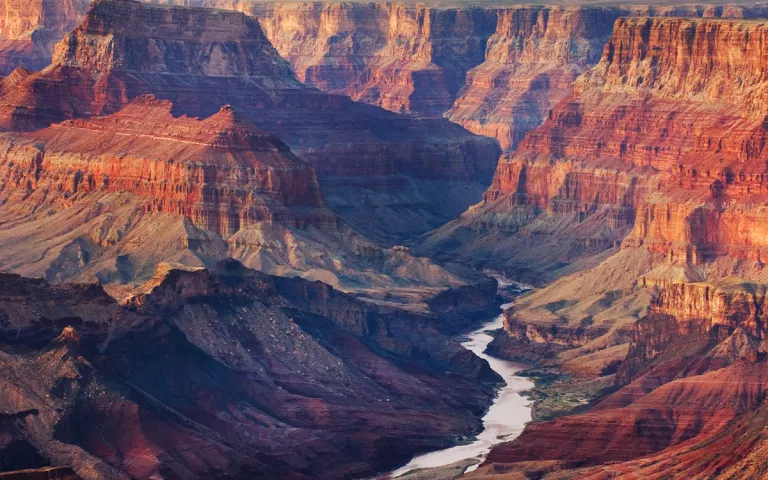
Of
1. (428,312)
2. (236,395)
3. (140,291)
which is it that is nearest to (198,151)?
(428,312)

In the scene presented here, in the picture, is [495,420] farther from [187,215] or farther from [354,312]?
[187,215]

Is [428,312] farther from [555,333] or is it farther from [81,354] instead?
[81,354]

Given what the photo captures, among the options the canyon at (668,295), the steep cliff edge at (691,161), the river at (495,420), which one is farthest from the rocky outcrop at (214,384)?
the steep cliff edge at (691,161)

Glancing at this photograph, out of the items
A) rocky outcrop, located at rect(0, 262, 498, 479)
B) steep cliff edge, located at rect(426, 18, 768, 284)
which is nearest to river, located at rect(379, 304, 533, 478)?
rocky outcrop, located at rect(0, 262, 498, 479)

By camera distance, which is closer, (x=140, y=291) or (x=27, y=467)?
(x=27, y=467)

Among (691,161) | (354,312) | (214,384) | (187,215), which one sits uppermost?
(691,161)

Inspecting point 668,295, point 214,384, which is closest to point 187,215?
point 668,295
